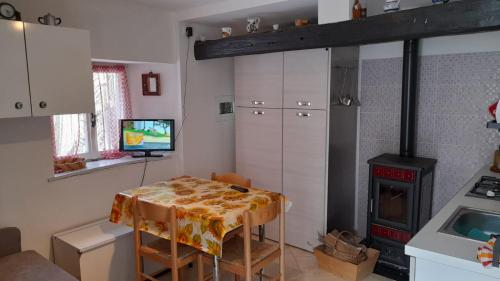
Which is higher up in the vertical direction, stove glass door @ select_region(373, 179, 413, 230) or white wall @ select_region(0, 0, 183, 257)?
white wall @ select_region(0, 0, 183, 257)

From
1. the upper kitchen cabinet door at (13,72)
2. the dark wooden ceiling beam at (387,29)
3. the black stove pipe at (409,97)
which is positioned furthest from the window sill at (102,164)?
the black stove pipe at (409,97)

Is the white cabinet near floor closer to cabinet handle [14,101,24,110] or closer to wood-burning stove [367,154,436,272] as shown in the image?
wood-burning stove [367,154,436,272]

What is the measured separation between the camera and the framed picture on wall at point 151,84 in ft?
11.9

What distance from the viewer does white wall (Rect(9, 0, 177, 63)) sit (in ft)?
8.76

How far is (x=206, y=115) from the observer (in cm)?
379

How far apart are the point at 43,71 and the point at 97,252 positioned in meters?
1.29

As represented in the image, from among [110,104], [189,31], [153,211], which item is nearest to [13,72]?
[153,211]

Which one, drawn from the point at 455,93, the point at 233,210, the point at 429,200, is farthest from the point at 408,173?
the point at 233,210

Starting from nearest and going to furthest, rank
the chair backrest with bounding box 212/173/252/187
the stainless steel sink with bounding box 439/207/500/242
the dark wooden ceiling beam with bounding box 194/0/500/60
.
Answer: the stainless steel sink with bounding box 439/207/500/242 → the dark wooden ceiling beam with bounding box 194/0/500/60 → the chair backrest with bounding box 212/173/252/187

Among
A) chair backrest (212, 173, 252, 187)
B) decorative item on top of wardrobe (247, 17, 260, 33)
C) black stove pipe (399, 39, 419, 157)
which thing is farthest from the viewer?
decorative item on top of wardrobe (247, 17, 260, 33)

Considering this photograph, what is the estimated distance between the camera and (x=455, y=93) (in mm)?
3035

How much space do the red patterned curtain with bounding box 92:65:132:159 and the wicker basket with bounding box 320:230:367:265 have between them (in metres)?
2.15

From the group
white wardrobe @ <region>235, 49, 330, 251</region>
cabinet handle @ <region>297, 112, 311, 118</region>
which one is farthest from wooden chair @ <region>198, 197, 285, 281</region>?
cabinet handle @ <region>297, 112, 311, 118</region>

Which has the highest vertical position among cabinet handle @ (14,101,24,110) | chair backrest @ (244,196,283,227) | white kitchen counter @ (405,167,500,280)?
cabinet handle @ (14,101,24,110)
